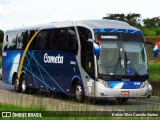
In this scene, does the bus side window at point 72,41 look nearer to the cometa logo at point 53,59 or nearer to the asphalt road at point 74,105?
the cometa logo at point 53,59

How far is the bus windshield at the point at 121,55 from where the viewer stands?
20.2 metres

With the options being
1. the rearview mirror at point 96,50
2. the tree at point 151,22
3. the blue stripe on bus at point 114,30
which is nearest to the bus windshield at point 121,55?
the blue stripe on bus at point 114,30

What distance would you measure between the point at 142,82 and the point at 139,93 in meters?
0.49

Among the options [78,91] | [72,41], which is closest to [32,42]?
[72,41]

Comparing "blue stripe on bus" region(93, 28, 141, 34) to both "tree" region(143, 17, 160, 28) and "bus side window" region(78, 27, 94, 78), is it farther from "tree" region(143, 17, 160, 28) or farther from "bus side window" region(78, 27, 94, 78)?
"tree" region(143, 17, 160, 28)

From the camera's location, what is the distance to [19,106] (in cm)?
1473

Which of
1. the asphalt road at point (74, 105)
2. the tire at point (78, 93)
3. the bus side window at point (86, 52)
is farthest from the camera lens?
the tire at point (78, 93)

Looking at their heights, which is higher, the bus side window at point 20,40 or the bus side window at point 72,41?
the bus side window at point 72,41

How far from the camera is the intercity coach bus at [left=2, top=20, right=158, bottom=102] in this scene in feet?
66.0

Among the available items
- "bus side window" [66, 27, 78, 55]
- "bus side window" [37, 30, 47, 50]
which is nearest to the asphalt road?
"bus side window" [66, 27, 78, 55]

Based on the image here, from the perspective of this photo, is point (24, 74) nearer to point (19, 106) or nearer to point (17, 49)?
point (17, 49)

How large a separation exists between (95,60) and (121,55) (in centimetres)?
101

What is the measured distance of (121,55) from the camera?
20.4 meters

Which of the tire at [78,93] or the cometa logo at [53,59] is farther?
the cometa logo at [53,59]
